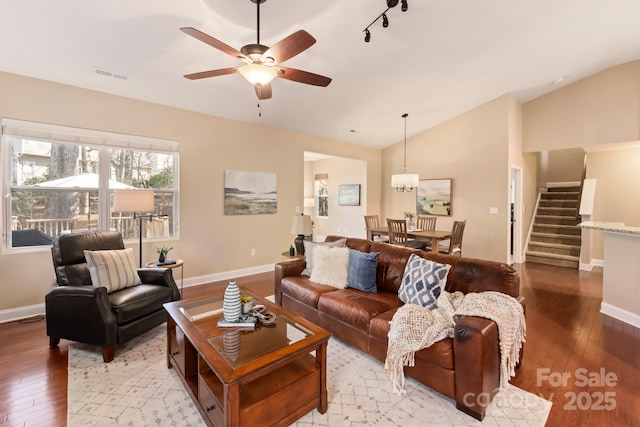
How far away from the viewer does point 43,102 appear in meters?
3.19

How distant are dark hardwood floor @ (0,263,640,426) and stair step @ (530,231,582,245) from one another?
323 cm

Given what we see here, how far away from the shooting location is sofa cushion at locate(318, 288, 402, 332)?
2287 mm

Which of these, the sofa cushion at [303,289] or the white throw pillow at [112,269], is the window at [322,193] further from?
the white throw pillow at [112,269]

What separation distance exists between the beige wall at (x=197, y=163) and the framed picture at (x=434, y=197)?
2.11 meters

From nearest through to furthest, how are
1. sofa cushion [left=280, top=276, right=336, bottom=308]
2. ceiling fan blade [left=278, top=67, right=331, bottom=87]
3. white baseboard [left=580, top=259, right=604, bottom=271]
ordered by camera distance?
1. ceiling fan blade [left=278, top=67, right=331, bottom=87]
2. sofa cushion [left=280, top=276, right=336, bottom=308]
3. white baseboard [left=580, top=259, right=604, bottom=271]

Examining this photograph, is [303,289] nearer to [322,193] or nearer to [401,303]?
[401,303]

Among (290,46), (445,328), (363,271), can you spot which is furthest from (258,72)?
(445,328)

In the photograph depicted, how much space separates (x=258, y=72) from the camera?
2127 mm

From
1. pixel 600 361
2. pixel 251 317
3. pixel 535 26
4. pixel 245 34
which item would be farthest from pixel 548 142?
pixel 251 317

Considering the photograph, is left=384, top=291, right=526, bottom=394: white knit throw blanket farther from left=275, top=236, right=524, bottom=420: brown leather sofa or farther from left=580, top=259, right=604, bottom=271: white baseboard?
left=580, top=259, right=604, bottom=271: white baseboard

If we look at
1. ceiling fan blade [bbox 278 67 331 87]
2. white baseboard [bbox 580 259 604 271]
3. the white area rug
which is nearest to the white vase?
the white area rug

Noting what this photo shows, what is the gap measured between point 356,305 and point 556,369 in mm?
1670

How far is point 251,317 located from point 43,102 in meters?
3.55

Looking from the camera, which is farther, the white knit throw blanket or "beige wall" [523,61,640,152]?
"beige wall" [523,61,640,152]
